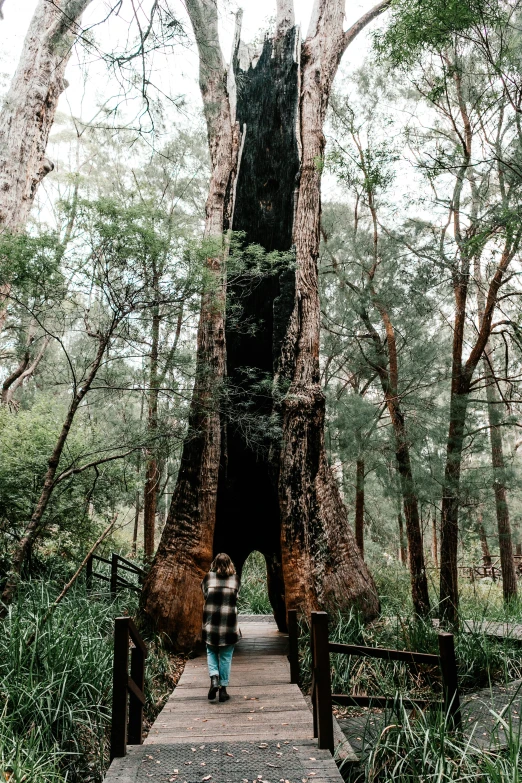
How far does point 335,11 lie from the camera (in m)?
9.12

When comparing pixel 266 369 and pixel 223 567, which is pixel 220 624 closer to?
pixel 223 567

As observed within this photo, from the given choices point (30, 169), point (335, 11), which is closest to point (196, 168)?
point (335, 11)

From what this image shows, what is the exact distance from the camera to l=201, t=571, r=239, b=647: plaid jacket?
4727mm

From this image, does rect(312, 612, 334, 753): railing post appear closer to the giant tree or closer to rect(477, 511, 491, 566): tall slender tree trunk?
the giant tree

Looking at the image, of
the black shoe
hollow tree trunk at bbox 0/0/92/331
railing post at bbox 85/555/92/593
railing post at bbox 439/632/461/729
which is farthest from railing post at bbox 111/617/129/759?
hollow tree trunk at bbox 0/0/92/331

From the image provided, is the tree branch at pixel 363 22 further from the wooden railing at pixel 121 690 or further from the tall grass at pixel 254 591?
the tall grass at pixel 254 591

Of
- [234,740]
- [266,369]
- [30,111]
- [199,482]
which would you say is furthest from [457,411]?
[30,111]

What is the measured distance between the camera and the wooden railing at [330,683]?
11.0ft

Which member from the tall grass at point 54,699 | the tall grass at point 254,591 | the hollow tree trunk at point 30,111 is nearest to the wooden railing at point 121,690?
the tall grass at point 54,699

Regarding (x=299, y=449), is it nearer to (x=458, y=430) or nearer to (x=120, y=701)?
(x=458, y=430)

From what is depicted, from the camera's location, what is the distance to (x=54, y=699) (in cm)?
400

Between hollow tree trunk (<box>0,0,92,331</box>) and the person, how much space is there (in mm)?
4480

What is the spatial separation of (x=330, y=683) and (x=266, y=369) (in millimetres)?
4801

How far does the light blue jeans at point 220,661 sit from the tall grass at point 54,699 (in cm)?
71
